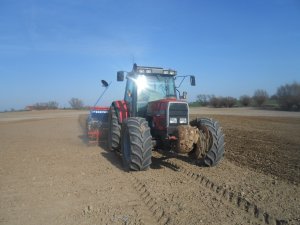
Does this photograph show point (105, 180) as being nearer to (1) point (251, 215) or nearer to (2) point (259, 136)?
(1) point (251, 215)

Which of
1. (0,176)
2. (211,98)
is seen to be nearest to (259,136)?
(0,176)

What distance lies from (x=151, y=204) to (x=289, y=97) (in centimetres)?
4495

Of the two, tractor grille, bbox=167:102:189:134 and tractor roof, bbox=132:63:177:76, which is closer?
tractor grille, bbox=167:102:189:134

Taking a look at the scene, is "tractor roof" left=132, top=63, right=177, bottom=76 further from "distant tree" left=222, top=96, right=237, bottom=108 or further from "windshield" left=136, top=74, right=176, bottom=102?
"distant tree" left=222, top=96, right=237, bottom=108

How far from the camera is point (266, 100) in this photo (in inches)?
2336

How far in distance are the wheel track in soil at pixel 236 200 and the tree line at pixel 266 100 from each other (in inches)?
1644

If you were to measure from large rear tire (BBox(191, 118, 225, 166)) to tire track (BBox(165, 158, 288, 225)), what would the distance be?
1.72 feet

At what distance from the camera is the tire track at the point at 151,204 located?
4988 mm

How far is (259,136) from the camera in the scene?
47.2 feet

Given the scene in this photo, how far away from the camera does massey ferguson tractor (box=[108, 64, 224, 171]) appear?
24.7 ft

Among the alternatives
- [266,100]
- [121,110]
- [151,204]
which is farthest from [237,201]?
[266,100]

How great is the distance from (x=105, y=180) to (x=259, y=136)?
29.9 feet

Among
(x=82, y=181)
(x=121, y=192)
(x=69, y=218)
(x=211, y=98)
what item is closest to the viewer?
(x=69, y=218)

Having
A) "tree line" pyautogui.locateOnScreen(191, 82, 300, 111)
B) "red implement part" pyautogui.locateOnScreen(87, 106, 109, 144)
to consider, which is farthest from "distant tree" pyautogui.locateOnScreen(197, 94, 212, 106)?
"red implement part" pyautogui.locateOnScreen(87, 106, 109, 144)
